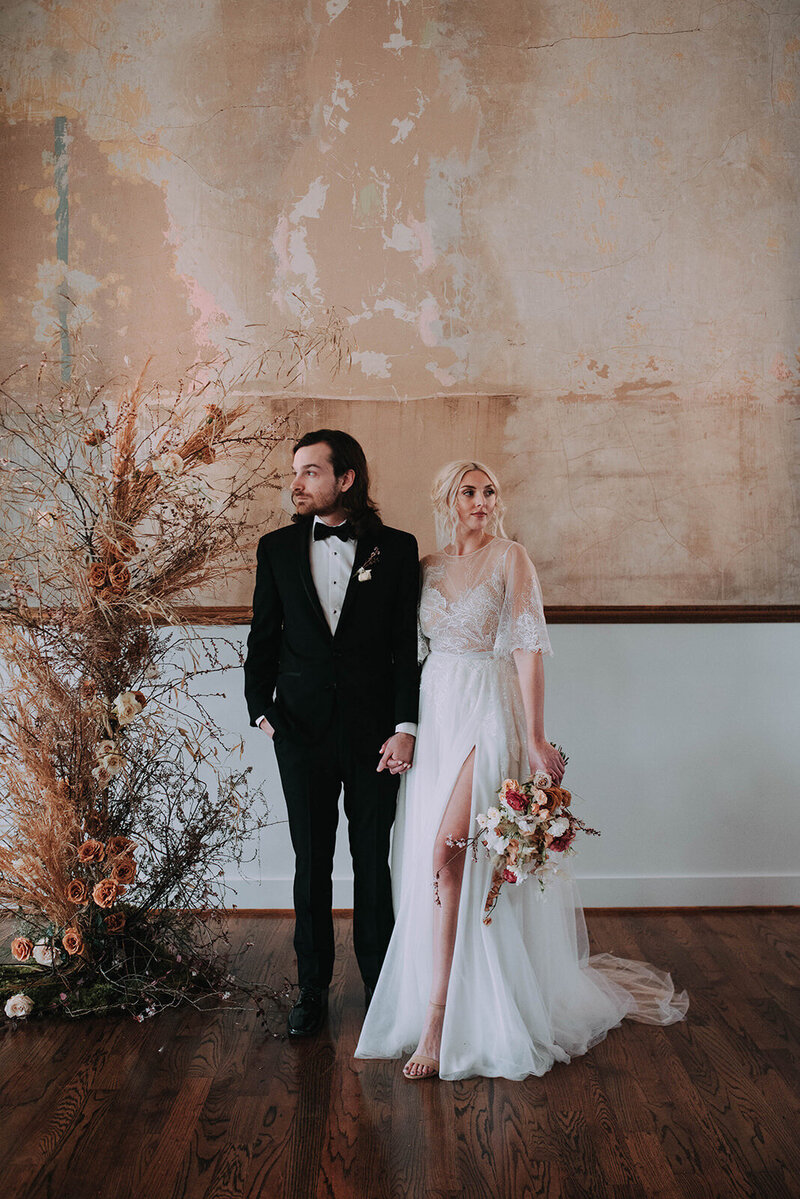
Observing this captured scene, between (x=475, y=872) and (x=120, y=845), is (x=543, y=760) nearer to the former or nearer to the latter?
(x=475, y=872)

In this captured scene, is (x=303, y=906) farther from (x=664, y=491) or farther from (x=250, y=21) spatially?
(x=250, y=21)

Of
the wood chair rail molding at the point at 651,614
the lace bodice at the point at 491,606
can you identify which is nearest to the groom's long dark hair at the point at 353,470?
the lace bodice at the point at 491,606

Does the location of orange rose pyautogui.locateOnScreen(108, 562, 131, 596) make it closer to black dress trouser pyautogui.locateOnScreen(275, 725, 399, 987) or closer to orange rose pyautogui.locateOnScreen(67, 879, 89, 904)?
black dress trouser pyautogui.locateOnScreen(275, 725, 399, 987)

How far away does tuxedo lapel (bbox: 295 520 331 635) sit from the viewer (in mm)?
2967

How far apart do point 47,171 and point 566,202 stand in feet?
7.44

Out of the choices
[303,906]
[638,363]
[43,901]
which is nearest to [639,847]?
[303,906]

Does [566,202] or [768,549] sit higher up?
[566,202]

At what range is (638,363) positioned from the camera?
4086mm

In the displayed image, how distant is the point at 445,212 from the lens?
4066mm

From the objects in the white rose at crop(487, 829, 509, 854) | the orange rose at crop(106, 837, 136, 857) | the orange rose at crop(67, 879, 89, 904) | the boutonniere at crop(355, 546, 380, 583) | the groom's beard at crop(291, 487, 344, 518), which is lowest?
the orange rose at crop(67, 879, 89, 904)

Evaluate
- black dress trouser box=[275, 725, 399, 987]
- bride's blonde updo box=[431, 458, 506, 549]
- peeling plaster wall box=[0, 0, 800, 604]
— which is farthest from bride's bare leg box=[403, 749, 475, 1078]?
peeling plaster wall box=[0, 0, 800, 604]

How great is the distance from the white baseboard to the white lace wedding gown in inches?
41.0

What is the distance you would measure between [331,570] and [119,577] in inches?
26.5

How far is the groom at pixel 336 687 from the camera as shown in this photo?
2.94m
